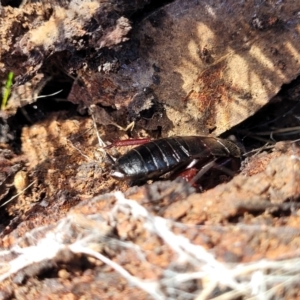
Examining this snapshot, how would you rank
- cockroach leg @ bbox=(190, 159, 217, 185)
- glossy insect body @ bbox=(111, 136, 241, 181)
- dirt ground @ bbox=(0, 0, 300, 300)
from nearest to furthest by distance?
dirt ground @ bbox=(0, 0, 300, 300)
cockroach leg @ bbox=(190, 159, 217, 185)
glossy insect body @ bbox=(111, 136, 241, 181)

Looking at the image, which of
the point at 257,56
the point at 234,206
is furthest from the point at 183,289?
the point at 257,56

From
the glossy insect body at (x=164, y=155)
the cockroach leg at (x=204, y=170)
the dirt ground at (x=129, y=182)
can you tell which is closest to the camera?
the dirt ground at (x=129, y=182)

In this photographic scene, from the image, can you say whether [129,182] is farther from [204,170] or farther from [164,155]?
[204,170]

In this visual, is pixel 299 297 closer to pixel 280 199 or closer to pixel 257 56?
pixel 280 199

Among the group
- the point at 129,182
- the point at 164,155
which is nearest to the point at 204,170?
the point at 164,155

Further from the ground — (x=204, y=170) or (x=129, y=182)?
(x=129, y=182)
